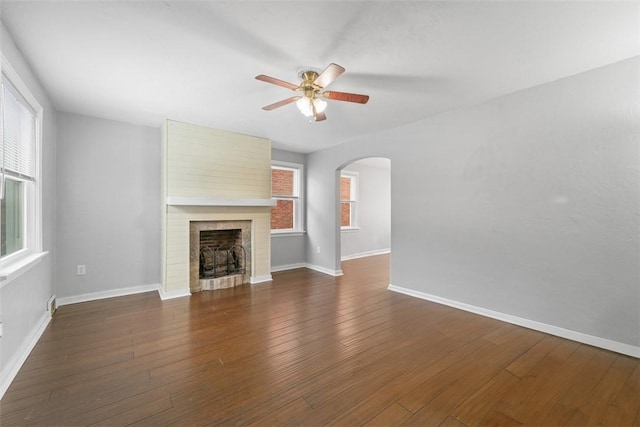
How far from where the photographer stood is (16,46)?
2.03 metres

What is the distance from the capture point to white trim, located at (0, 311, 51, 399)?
1.82m

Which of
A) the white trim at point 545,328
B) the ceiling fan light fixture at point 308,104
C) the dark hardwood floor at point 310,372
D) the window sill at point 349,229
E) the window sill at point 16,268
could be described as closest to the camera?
the dark hardwood floor at point 310,372

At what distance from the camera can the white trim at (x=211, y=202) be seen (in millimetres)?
3631

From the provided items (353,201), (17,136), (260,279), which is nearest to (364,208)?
(353,201)

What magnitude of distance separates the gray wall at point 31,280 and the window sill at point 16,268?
64mm

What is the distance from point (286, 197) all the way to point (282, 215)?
401 mm

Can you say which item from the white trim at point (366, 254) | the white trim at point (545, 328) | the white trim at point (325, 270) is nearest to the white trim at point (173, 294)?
the white trim at point (325, 270)

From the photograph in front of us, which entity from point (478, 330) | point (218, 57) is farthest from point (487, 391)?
point (218, 57)

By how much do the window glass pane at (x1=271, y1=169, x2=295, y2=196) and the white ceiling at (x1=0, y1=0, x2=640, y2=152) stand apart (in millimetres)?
2488

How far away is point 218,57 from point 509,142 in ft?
10.2

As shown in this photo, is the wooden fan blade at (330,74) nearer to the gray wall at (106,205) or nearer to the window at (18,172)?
the window at (18,172)

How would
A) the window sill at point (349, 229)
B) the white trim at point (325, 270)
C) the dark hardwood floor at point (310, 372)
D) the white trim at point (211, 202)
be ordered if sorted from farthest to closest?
the window sill at point (349, 229), the white trim at point (325, 270), the white trim at point (211, 202), the dark hardwood floor at point (310, 372)

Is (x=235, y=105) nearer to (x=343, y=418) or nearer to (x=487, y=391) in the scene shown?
(x=343, y=418)

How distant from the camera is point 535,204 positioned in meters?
2.77
